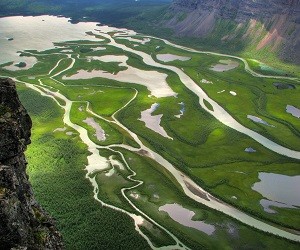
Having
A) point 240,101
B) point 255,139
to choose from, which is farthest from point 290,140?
point 240,101

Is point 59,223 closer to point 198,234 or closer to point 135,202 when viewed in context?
point 135,202

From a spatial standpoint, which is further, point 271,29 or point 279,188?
point 271,29

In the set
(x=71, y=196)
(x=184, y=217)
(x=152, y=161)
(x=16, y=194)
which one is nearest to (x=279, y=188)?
(x=184, y=217)

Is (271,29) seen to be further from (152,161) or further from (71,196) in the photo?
(71,196)

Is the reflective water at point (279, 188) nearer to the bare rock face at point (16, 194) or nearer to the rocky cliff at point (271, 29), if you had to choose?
the bare rock face at point (16, 194)

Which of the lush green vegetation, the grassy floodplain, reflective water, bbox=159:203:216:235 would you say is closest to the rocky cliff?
the grassy floodplain

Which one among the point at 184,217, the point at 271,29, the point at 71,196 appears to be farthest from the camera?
the point at 271,29

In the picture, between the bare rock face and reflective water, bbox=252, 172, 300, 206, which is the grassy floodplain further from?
the bare rock face
